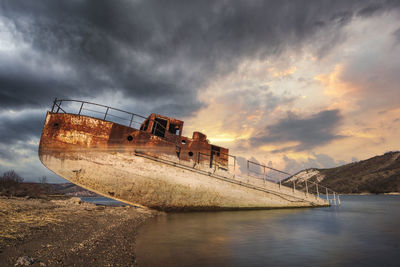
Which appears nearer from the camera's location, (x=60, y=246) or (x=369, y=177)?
(x=60, y=246)

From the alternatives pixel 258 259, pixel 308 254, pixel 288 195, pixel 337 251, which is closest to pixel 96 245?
pixel 258 259

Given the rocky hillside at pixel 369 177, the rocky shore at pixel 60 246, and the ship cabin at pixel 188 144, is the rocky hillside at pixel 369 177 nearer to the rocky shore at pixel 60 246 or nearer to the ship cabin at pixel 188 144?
the ship cabin at pixel 188 144

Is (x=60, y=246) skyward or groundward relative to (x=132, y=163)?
groundward

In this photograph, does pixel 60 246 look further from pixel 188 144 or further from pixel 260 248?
pixel 188 144

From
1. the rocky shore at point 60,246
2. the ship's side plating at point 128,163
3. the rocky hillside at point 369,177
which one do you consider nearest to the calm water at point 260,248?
the rocky shore at point 60,246

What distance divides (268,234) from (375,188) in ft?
364

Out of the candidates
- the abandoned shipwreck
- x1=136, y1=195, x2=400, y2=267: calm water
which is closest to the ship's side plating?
the abandoned shipwreck

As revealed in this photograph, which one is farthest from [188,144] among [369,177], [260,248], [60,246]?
[369,177]

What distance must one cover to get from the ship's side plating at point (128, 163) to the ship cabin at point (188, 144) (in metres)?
0.07

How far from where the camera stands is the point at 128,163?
9.21 meters

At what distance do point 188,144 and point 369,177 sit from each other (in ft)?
411

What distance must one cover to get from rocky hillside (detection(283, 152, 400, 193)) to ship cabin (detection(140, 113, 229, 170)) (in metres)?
65.4

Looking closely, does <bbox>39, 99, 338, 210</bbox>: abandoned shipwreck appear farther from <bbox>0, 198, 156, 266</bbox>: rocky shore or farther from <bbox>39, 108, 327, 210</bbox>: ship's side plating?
<bbox>0, 198, 156, 266</bbox>: rocky shore

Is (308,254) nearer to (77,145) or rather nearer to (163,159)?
(163,159)
